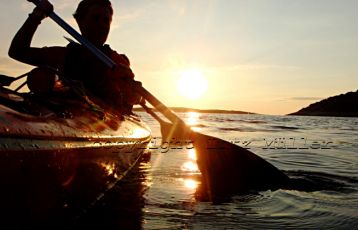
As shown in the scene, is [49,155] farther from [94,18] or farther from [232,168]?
[94,18]

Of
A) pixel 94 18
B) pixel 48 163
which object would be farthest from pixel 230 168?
pixel 48 163

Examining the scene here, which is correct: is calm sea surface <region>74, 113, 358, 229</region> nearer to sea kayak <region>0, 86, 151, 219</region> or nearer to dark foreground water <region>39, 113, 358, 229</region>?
dark foreground water <region>39, 113, 358, 229</region>

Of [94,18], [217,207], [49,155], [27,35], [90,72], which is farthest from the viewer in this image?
[94,18]

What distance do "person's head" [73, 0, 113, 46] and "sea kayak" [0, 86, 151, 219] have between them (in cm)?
222

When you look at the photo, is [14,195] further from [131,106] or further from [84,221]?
[131,106]

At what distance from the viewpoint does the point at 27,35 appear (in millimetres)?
3725

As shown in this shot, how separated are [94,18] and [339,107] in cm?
13599

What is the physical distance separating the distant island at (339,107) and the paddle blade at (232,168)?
121 m

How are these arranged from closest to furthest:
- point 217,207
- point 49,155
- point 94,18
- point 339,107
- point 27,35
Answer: point 49,155
point 27,35
point 217,207
point 94,18
point 339,107

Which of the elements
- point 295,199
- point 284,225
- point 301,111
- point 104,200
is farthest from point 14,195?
point 301,111

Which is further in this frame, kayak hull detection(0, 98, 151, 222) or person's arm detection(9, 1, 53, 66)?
person's arm detection(9, 1, 53, 66)

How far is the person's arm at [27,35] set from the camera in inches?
146

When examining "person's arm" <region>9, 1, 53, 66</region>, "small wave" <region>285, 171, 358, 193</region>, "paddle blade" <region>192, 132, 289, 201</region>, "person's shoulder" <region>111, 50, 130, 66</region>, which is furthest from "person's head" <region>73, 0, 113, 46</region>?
"small wave" <region>285, 171, 358, 193</region>

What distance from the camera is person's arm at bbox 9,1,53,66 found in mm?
3709
